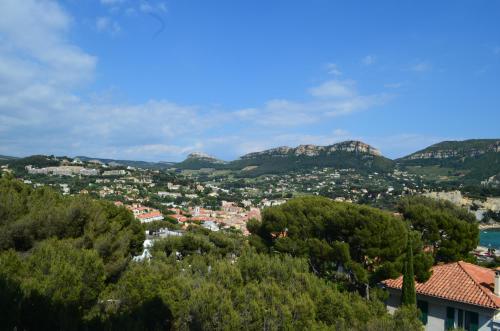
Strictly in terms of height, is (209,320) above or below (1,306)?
below

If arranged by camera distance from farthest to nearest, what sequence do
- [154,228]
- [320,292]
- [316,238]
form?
1. [154,228]
2. [316,238]
3. [320,292]

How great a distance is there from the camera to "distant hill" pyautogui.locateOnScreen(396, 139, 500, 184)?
114m

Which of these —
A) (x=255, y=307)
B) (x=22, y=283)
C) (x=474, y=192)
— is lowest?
(x=474, y=192)

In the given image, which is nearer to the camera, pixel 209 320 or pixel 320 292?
pixel 209 320

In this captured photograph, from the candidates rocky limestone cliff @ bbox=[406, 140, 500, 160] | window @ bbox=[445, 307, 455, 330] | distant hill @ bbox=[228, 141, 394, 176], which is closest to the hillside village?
distant hill @ bbox=[228, 141, 394, 176]

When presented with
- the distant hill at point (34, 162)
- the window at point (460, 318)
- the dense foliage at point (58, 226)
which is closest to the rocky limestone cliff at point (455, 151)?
the distant hill at point (34, 162)

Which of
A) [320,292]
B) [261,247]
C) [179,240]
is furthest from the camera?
[179,240]

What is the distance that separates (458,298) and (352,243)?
365 cm

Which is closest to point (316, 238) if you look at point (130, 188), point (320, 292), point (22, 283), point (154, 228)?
point (320, 292)

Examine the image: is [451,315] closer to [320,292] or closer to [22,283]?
[320,292]

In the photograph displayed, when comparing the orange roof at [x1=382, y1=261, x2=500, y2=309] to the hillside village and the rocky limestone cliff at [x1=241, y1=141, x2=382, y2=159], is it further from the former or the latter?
the rocky limestone cliff at [x1=241, y1=141, x2=382, y2=159]

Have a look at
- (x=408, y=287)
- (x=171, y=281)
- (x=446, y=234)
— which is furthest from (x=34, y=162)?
(x=171, y=281)

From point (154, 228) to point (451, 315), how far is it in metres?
27.1

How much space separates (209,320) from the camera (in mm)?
5715
